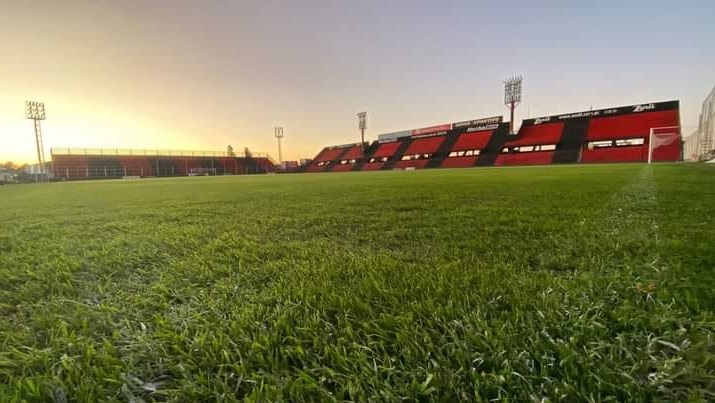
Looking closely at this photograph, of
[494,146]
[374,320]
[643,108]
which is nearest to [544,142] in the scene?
[494,146]

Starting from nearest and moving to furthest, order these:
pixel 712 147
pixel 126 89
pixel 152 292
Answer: pixel 152 292
pixel 712 147
pixel 126 89

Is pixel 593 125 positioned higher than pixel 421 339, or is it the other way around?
pixel 593 125

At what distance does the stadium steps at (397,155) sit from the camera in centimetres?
4681

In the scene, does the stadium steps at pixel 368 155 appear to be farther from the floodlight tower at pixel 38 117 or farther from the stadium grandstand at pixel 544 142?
the floodlight tower at pixel 38 117

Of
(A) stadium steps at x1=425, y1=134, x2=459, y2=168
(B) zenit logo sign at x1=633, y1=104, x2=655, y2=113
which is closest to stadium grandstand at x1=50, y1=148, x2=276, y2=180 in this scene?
(A) stadium steps at x1=425, y1=134, x2=459, y2=168

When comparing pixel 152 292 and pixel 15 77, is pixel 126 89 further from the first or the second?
pixel 152 292

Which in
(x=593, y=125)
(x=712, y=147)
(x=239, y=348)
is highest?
(x=593, y=125)

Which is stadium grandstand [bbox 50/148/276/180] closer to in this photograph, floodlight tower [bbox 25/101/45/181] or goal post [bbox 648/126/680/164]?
floodlight tower [bbox 25/101/45/181]

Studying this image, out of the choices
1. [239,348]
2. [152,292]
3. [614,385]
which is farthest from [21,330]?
[614,385]

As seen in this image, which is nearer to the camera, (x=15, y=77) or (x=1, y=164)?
(x=15, y=77)

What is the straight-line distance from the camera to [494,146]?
134 ft

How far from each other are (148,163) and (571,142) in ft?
207

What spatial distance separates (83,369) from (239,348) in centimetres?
39

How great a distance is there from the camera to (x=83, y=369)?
79cm
